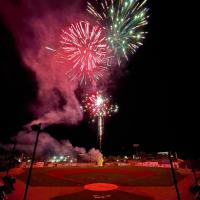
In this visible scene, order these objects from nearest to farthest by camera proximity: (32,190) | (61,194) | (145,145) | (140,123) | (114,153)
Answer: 1. (61,194)
2. (32,190)
3. (145,145)
4. (140,123)
5. (114,153)

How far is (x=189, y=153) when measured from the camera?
20.6 metres

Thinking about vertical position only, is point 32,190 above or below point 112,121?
below

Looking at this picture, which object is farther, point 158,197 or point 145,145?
point 145,145

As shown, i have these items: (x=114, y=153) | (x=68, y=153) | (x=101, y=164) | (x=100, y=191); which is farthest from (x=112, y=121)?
(x=100, y=191)

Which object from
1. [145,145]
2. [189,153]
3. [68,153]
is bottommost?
[189,153]

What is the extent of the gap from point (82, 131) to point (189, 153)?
112212mm

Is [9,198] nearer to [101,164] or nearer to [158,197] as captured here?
[158,197]

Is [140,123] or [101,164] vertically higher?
[140,123]

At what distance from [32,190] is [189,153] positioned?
627 inches

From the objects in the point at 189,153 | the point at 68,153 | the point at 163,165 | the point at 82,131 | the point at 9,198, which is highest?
the point at 82,131

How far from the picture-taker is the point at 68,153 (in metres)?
88.8

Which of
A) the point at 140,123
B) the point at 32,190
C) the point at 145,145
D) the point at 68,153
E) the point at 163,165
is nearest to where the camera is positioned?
the point at 32,190

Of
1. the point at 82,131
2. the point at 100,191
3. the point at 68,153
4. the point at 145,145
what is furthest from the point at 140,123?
the point at 100,191

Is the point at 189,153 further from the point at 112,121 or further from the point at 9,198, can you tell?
the point at 112,121
